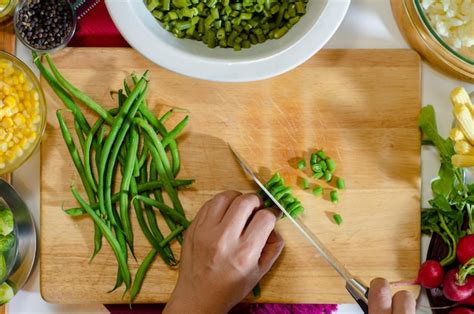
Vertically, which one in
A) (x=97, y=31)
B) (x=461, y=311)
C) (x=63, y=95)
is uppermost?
(x=97, y=31)

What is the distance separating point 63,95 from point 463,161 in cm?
107

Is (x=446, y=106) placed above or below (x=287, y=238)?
above

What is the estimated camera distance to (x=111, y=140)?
79.1 inches

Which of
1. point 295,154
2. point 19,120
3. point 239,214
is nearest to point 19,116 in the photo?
point 19,120

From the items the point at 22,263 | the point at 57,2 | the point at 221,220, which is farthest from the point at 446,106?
the point at 22,263

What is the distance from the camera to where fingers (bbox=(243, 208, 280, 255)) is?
188 cm

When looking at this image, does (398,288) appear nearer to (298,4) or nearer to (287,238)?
(287,238)

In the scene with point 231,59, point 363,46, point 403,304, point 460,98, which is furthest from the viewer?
point 363,46

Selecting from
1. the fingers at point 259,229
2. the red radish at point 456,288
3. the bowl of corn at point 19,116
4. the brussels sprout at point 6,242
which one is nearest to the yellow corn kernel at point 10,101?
the bowl of corn at point 19,116

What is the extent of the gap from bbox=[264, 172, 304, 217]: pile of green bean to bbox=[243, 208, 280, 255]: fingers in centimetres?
8

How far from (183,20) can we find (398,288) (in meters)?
0.91

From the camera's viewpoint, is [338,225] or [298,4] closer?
[298,4]

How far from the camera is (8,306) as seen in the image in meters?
Result: 2.12

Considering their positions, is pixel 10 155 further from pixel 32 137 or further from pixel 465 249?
pixel 465 249
